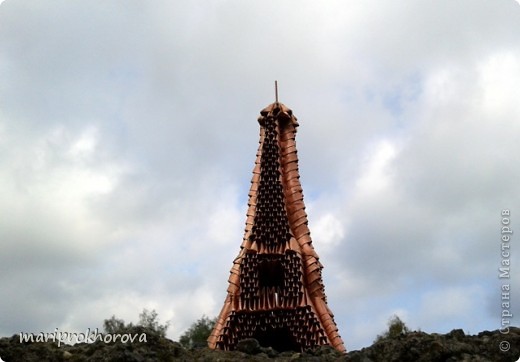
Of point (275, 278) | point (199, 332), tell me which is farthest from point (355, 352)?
point (199, 332)

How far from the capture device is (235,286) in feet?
64.8

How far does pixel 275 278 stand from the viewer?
20203mm

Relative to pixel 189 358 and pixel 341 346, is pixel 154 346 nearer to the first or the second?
pixel 189 358

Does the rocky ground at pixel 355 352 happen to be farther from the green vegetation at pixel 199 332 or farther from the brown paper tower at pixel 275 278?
the green vegetation at pixel 199 332

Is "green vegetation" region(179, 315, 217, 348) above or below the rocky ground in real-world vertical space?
above

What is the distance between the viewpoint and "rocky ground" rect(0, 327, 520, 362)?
12.7 m

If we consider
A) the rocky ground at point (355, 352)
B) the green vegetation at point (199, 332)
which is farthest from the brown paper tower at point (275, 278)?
the green vegetation at point (199, 332)

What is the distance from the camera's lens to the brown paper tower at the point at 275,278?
19.3 metres

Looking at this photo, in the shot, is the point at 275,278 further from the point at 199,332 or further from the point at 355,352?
the point at 199,332

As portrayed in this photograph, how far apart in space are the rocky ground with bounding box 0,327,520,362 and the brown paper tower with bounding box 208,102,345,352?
485 cm

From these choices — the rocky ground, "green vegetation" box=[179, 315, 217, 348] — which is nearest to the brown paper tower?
the rocky ground

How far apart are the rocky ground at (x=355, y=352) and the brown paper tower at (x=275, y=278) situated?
15.9ft

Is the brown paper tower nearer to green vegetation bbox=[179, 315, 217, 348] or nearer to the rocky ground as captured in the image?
the rocky ground

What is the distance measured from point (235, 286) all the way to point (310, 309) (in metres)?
2.18
